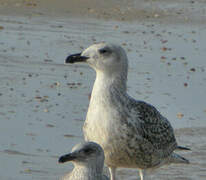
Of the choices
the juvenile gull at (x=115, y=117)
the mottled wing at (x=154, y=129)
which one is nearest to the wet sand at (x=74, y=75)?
the mottled wing at (x=154, y=129)

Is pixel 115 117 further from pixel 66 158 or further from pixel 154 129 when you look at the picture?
pixel 66 158

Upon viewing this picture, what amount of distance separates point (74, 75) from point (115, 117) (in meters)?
5.71

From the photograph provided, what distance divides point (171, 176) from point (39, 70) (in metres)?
4.77

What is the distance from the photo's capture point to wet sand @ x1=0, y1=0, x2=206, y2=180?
31.4 feet

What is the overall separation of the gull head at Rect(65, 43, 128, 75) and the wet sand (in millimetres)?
1523

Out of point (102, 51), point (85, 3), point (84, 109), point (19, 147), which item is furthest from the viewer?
point (85, 3)

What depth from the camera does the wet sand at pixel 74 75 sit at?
9570 mm

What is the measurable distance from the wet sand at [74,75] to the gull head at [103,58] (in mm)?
1523

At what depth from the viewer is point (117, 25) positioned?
19453mm

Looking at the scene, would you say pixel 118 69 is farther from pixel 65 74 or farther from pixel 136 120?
pixel 65 74

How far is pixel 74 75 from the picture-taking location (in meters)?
13.5

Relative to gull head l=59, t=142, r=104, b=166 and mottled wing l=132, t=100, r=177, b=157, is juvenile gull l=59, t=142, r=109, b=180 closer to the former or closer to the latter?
gull head l=59, t=142, r=104, b=166

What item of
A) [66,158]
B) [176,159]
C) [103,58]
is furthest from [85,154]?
[176,159]

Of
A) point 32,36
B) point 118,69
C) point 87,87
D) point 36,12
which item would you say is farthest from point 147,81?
point 36,12
